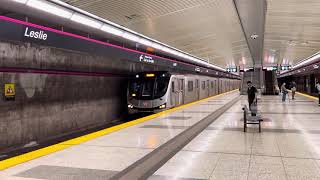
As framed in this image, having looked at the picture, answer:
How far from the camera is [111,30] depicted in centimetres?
1079

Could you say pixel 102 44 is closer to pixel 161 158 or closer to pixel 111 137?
pixel 111 137

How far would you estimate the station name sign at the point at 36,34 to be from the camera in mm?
6676

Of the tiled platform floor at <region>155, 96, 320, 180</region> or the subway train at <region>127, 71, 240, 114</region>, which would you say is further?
the subway train at <region>127, 71, 240, 114</region>

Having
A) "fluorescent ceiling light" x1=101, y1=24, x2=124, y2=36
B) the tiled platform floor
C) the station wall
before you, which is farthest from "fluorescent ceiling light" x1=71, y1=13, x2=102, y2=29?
the tiled platform floor

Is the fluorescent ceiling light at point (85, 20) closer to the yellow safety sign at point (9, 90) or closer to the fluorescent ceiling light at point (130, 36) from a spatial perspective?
the fluorescent ceiling light at point (130, 36)

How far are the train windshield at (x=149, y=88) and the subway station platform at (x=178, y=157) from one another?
651 cm

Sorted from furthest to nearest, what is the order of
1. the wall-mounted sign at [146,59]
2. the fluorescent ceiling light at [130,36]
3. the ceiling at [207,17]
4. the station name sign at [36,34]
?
the wall-mounted sign at [146,59] < the fluorescent ceiling light at [130,36] < the ceiling at [207,17] < the station name sign at [36,34]

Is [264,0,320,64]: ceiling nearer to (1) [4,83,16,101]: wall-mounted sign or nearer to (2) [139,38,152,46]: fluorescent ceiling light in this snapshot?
(2) [139,38,152,46]: fluorescent ceiling light

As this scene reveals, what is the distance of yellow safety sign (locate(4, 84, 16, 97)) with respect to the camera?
8886 millimetres

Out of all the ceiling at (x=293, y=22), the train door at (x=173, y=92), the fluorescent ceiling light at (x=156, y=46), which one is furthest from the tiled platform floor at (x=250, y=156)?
the fluorescent ceiling light at (x=156, y=46)

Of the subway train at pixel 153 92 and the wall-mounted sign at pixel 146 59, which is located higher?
the wall-mounted sign at pixel 146 59

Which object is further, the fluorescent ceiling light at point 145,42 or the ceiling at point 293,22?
the fluorescent ceiling light at point 145,42

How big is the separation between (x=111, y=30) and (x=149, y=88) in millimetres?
4628

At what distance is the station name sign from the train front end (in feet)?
25.6
